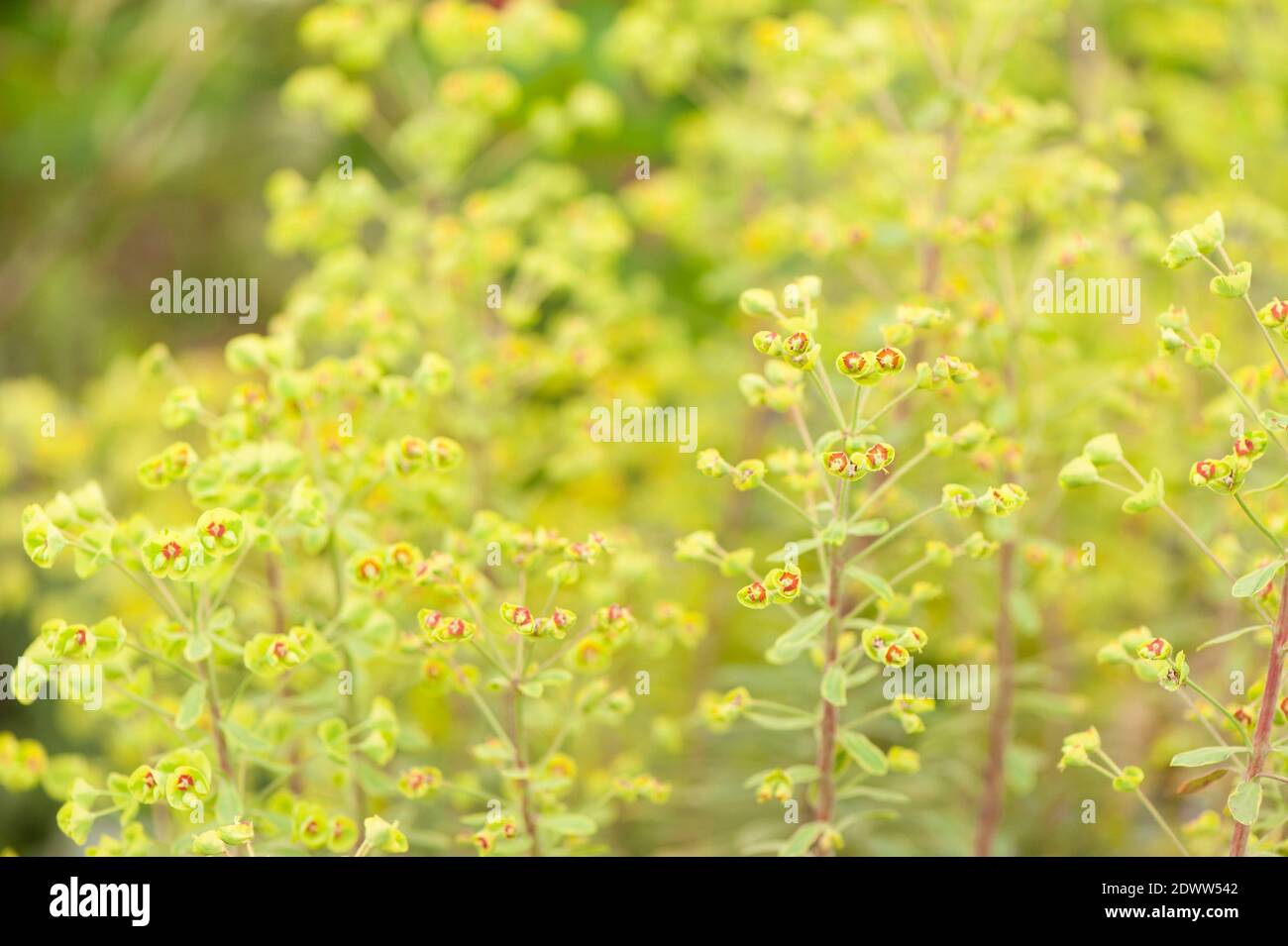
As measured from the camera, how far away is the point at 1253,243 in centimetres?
95

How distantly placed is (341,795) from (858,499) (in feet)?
1.23

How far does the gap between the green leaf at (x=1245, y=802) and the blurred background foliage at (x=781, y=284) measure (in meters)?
0.18

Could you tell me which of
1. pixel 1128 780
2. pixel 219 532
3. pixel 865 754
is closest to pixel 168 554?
pixel 219 532

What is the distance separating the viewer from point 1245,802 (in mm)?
540

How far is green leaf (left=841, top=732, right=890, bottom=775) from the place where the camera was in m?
0.60

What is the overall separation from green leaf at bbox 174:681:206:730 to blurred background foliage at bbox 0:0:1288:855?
8.5 inches

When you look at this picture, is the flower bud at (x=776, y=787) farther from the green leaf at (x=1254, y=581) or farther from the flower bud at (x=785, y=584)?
the green leaf at (x=1254, y=581)

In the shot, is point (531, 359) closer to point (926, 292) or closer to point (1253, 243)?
point (926, 292)

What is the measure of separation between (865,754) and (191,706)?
1.03ft

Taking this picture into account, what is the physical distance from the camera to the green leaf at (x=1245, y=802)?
0.54 m

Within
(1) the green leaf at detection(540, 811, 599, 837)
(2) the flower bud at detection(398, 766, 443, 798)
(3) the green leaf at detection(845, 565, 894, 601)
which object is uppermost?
(3) the green leaf at detection(845, 565, 894, 601)

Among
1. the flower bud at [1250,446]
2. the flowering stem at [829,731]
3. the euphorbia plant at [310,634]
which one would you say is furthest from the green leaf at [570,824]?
the flower bud at [1250,446]

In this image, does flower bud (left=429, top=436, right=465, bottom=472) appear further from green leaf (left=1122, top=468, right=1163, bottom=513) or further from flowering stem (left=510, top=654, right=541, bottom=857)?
green leaf (left=1122, top=468, right=1163, bottom=513)

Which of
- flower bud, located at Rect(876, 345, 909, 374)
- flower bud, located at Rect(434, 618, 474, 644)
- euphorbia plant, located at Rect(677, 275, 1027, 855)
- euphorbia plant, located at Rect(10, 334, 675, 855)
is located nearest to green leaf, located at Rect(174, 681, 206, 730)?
euphorbia plant, located at Rect(10, 334, 675, 855)
